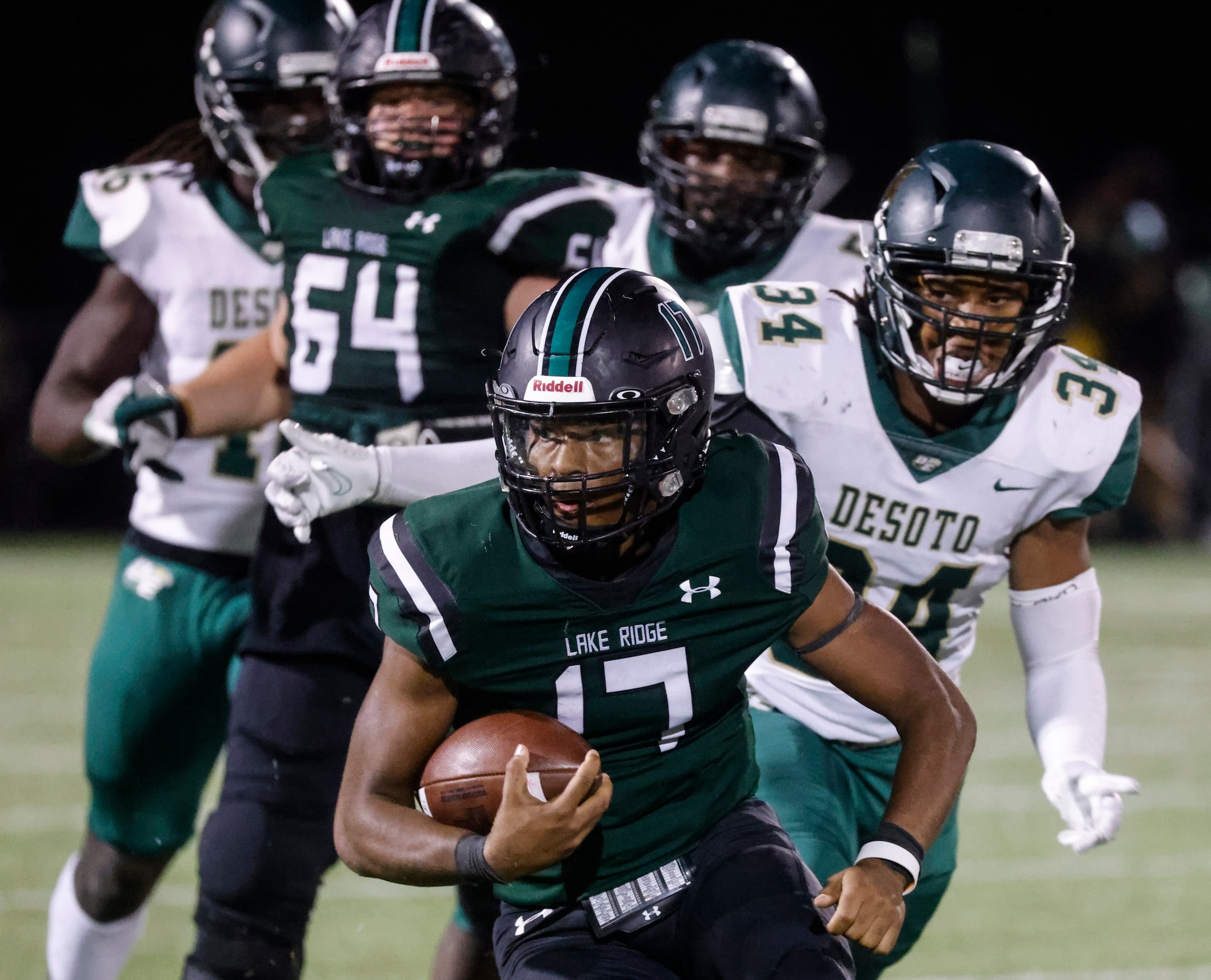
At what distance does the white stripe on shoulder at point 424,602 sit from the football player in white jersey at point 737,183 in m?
1.87

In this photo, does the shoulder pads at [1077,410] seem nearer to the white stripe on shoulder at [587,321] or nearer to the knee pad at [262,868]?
the white stripe on shoulder at [587,321]

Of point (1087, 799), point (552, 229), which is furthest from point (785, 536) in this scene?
point (552, 229)

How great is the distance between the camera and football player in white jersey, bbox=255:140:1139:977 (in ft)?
9.20

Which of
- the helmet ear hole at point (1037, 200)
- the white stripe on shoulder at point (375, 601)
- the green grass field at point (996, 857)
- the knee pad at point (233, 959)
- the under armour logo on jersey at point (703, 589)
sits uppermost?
the helmet ear hole at point (1037, 200)

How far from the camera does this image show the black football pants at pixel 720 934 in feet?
7.32

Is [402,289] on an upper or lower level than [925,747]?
upper

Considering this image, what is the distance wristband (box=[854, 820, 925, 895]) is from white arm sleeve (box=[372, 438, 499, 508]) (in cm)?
89

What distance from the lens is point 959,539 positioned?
295 cm

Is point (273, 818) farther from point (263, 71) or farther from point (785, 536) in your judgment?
point (263, 71)

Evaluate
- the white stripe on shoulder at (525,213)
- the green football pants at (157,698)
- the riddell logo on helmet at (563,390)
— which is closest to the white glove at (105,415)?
the green football pants at (157,698)

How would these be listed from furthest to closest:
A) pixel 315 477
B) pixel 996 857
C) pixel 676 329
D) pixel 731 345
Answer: pixel 996 857 → pixel 731 345 → pixel 315 477 → pixel 676 329

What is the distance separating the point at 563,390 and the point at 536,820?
1.97 ft

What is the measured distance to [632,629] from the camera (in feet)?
7.86

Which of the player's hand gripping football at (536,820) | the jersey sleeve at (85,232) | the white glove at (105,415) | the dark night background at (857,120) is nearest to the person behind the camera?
the player's hand gripping football at (536,820)
